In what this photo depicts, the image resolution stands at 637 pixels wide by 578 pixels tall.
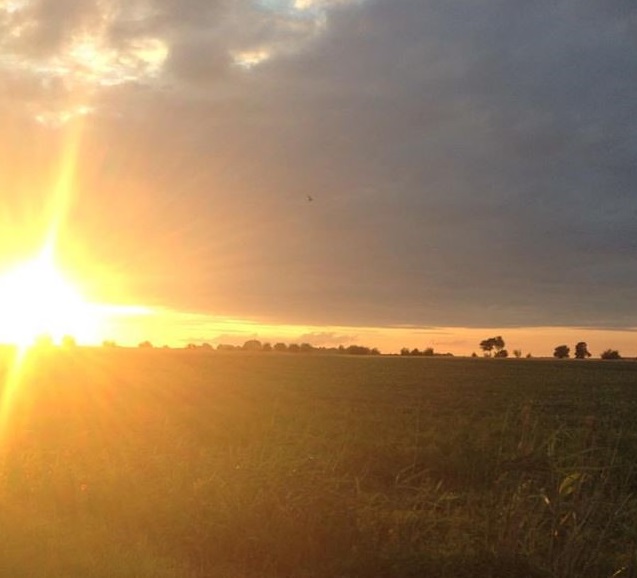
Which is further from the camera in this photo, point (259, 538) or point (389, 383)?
point (389, 383)

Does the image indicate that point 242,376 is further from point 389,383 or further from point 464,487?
point 464,487

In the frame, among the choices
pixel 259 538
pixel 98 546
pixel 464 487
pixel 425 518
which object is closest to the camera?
pixel 98 546

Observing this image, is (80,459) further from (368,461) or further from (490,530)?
(490,530)

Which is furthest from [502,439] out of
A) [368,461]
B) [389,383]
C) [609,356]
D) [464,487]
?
[609,356]

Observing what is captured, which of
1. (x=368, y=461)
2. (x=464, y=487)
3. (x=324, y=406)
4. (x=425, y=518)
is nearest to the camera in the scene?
(x=425, y=518)

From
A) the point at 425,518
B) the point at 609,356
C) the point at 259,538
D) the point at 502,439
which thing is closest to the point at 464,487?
the point at 502,439

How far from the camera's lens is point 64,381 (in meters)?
42.8

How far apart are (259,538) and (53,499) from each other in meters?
3.25

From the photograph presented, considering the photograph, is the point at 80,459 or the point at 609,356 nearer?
the point at 80,459

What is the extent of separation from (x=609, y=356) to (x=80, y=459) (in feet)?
392

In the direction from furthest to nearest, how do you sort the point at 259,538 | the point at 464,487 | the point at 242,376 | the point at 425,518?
the point at 242,376 < the point at 464,487 < the point at 425,518 < the point at 259,538

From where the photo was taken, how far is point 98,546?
9500mm

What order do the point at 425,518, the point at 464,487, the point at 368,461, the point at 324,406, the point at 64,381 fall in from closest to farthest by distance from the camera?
1. the point at 425,518
2. the point at 464,487
3. the point at 368,461
4. the point at 324,406
5. the point at 64,381

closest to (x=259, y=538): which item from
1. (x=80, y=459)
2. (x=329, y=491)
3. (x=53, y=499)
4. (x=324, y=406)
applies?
(x=329, y=491)
